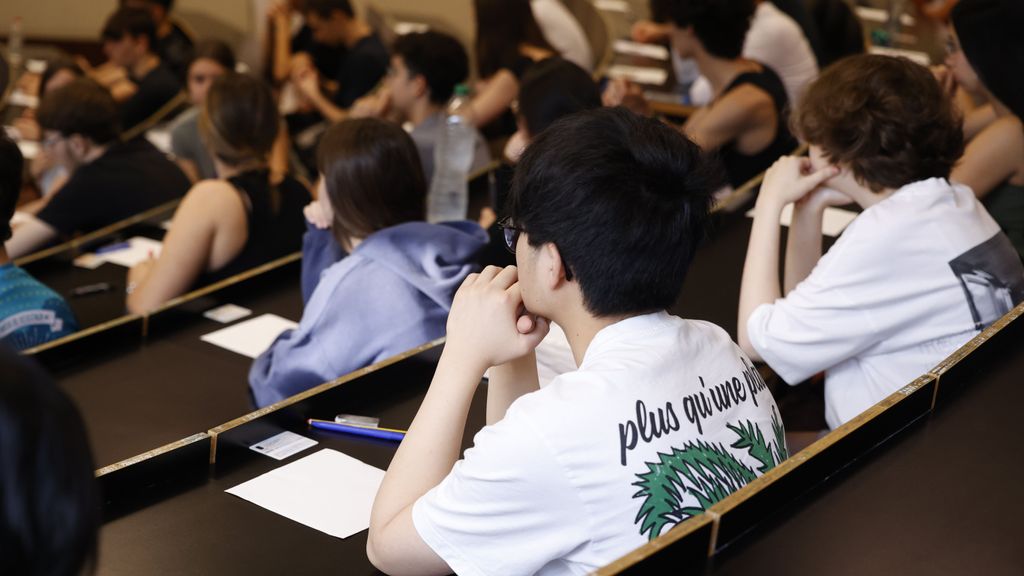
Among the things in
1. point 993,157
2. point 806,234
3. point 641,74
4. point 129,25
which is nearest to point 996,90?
point 993,157

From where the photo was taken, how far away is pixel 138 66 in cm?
547

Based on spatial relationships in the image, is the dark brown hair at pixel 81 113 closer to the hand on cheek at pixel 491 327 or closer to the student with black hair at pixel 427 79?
the student with black hair at pixel 427 79

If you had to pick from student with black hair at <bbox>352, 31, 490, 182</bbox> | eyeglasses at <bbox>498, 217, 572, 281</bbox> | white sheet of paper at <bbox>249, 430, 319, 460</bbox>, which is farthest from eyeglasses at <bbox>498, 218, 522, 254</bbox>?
student with black hair at <bbox>352, 31, 490, 182</bbox>

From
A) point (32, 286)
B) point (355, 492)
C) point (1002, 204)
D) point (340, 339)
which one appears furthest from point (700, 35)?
point (355, 492)

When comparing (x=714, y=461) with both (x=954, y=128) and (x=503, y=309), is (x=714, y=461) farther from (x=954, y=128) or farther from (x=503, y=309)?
(x=954, y=128)

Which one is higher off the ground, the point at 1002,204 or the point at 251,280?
the point at 1002,204

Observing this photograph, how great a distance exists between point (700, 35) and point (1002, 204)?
4.01ft

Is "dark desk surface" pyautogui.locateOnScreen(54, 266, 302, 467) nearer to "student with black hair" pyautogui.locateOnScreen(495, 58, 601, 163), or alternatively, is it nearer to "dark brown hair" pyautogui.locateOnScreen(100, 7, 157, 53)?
"student with black hair" pyautogui.locateOnScreen(495, 58, 601, 163)

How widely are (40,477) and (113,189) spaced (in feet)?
9.76

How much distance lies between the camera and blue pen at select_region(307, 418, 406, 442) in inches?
69.5

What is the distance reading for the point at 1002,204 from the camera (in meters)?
2.69

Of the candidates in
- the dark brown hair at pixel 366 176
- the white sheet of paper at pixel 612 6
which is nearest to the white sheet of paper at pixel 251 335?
the dark brown hair at pixel 366 176

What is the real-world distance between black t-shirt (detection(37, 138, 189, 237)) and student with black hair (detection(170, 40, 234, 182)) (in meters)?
0.78

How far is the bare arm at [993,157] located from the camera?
259cm
